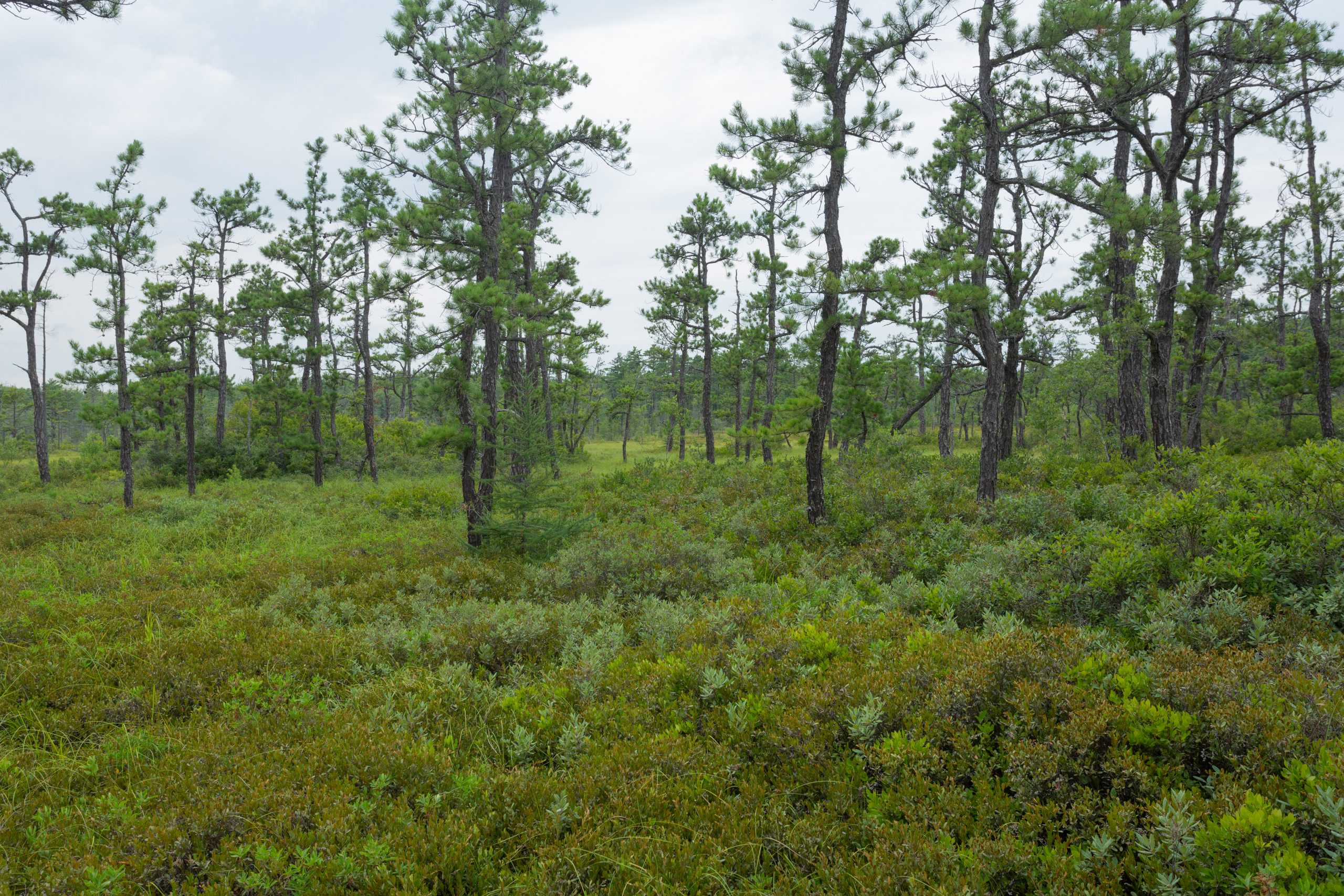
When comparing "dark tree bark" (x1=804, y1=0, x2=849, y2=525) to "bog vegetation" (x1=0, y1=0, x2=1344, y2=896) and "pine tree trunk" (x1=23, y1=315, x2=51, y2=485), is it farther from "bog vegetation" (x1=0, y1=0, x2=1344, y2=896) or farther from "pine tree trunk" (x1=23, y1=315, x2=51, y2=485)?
"pine tree trunk" (x1=23, y1=315, x2=51, y2=485)

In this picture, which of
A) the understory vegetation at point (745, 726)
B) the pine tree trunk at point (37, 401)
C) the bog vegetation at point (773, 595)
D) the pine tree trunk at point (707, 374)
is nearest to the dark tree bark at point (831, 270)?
the bog vegetation at point (773, 595)

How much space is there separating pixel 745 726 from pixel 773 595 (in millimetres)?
2927

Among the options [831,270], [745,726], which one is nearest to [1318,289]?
[831,270]

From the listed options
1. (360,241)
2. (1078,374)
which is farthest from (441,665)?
(1078,374)

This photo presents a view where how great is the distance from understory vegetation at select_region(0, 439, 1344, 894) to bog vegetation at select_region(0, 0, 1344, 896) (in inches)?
1.1

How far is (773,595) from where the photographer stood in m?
6.48

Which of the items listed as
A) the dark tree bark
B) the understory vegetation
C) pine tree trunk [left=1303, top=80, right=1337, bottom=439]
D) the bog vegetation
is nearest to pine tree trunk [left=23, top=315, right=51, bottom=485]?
the bog vegetation

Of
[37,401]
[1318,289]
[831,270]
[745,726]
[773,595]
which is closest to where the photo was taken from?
[745,726]

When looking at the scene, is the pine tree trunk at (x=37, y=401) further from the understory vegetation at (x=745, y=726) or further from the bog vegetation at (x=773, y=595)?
the understory vegetation at (x=745, y=726)

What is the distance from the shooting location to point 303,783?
354 cm

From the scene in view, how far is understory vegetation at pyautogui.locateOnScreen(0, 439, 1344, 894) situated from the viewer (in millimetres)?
2537

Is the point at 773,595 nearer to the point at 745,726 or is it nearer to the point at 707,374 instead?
the point at 745,726

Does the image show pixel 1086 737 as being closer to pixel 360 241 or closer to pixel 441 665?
pixel 441 665

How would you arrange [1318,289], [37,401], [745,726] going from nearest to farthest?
1. [745,726]
2. [1318,289]
3. [37,401]
